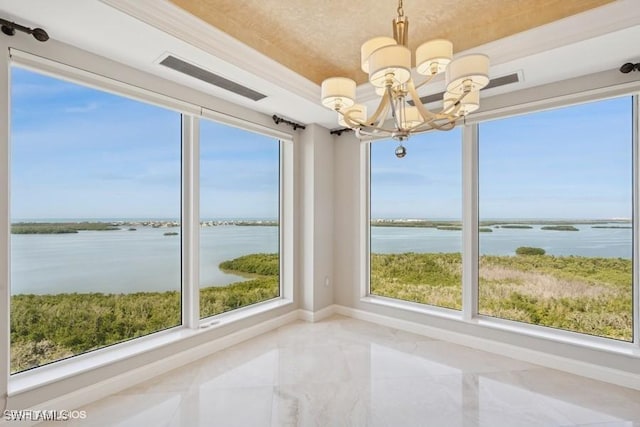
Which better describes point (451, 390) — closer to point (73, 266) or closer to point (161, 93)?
point (73, 266)

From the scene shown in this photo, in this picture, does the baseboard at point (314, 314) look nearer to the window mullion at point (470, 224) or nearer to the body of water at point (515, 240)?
the body of water at point (515, 240)

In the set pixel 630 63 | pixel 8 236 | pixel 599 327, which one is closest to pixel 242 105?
pixel 8 236

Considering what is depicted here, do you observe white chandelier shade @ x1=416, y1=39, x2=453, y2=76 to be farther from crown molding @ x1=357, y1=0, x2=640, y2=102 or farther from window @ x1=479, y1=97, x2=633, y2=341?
window @ x1=479, y1=97, x2=633, y2=341

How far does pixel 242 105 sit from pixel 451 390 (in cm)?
330

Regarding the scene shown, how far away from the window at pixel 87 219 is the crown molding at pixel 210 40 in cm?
91

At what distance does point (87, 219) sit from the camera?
91.7 inches

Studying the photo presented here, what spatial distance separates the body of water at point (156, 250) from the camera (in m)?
2.12

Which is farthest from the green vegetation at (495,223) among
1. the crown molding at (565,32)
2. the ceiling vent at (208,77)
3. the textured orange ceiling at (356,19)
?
the ceiling vent at (208,77)

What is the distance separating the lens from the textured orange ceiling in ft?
A: 6.87

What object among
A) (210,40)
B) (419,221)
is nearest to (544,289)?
(419,221)

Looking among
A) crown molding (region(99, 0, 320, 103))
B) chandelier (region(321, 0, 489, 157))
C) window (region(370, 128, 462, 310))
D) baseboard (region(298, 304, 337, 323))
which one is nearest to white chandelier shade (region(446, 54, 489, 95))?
chandelier (region(321, 0, 489, 157))

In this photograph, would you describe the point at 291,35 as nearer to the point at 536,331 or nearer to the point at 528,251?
the point at 528,251

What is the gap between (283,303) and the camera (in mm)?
3783

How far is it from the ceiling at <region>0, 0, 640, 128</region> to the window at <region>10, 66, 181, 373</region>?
1.47 ft
